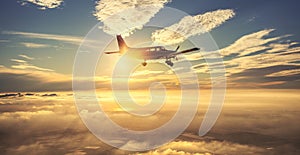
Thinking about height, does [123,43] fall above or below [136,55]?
above

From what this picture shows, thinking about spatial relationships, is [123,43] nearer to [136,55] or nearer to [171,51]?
[136,55]

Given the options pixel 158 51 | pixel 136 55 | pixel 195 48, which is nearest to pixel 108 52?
pixel 136 55

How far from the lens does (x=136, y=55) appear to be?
105688 mm

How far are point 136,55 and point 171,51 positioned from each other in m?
14.1

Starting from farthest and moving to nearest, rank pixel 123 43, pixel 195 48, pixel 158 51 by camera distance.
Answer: pixel 123 43, pixel 158 51, pixel 195 48

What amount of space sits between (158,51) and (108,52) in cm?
1989

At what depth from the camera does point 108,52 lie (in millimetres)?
104875

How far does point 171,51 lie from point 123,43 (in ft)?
82.5

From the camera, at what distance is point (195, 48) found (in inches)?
3145

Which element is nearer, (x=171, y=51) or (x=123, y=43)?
(x=171, y=51)

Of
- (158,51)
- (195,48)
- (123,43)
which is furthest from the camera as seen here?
(123,43)

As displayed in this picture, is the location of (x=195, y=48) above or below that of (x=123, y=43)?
Result: below

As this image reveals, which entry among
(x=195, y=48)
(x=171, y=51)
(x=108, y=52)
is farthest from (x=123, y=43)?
(x=195, y=48)

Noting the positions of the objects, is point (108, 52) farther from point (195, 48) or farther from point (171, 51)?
point (195, 48)
